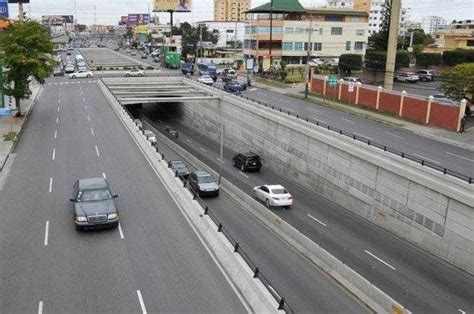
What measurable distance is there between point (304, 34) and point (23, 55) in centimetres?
6850

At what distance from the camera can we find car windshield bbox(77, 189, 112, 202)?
832 inches

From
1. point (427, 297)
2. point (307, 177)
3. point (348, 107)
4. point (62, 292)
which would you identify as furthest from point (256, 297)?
point (348, 107)

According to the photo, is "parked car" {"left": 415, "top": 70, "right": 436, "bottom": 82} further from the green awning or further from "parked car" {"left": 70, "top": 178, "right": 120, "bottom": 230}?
"parked car" {"left": 70, "top": 178, "right": 120, "bottom": 230}

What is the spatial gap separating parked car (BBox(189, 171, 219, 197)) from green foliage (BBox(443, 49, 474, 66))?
6834cm

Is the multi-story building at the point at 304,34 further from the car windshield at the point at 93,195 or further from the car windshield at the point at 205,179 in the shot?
the car windshield at the point at 93,195

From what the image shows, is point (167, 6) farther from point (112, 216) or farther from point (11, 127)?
point (112, 216)

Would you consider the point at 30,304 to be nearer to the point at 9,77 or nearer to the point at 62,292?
the point at 62,292

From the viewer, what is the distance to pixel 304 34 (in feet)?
340

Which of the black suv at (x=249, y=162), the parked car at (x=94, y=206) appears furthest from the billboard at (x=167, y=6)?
the parked car at (x=94, y=206)

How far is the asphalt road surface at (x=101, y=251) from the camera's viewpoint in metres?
14.9

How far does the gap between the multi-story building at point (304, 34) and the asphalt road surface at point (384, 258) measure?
66.8 meters

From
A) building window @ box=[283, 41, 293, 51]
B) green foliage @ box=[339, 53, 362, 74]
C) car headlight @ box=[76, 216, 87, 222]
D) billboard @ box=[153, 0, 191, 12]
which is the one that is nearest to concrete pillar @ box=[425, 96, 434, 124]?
car headlight @ box=[76, 216, 87, 222]

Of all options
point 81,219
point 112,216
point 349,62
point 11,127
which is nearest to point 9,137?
point 11,127

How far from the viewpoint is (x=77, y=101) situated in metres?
56.3
